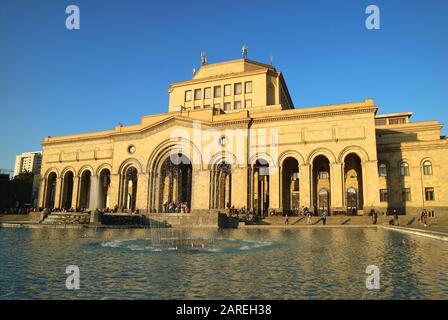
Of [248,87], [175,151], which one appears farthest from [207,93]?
[175,151]

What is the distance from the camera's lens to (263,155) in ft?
116

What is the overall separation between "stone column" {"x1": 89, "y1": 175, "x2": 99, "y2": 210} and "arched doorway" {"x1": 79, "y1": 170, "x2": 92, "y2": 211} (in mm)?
534

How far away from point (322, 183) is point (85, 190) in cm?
3142

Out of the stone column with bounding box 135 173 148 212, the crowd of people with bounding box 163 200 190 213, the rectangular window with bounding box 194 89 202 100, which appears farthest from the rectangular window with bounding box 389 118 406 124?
the stone column with bounding box 135 173 148 212

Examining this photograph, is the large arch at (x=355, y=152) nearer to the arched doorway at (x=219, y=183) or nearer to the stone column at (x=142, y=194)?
the arched doorway at (x=219, y=183)

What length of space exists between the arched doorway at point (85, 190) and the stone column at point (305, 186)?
28965 millimetres

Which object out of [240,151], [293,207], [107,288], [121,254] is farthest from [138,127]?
[107,288]

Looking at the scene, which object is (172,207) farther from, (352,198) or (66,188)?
(352,198)

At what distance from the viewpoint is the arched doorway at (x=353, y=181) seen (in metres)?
36.8

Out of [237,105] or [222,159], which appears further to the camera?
[237,105]

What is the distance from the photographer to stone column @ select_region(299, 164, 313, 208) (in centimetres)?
3347

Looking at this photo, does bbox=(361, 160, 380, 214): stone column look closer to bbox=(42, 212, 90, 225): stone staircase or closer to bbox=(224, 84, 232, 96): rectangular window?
bbox=(224, 84, 232, 96): rectangular window
